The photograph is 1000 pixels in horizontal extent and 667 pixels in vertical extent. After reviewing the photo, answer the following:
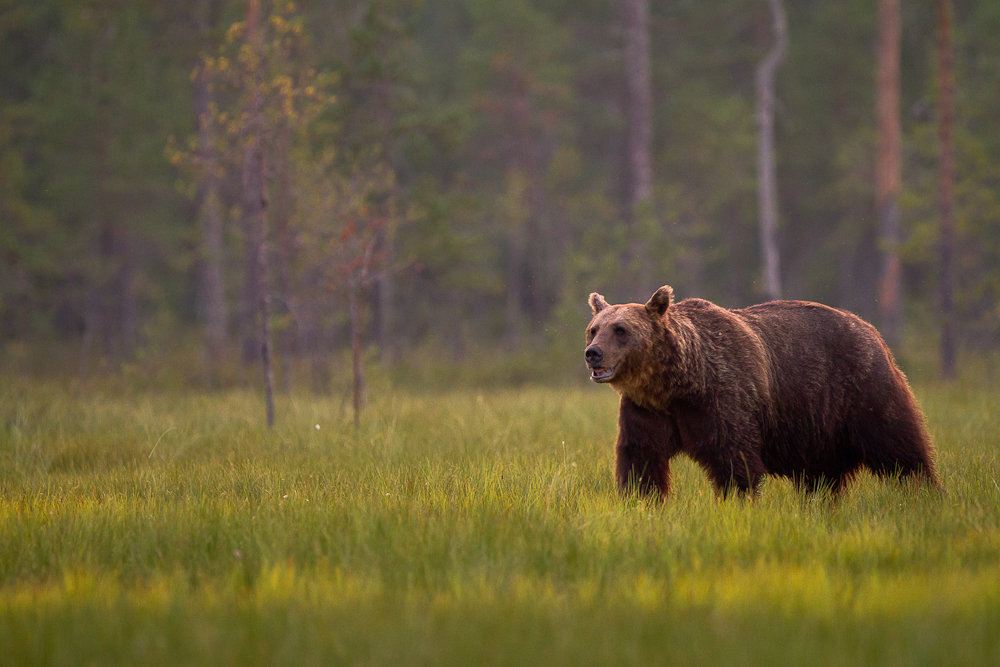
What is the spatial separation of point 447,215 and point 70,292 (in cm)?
1595

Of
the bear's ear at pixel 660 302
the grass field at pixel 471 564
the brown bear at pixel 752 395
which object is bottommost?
the grass field at pixel 471 564

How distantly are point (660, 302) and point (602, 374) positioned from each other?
27.4 inches

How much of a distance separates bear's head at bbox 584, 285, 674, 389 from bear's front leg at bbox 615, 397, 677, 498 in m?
0.29

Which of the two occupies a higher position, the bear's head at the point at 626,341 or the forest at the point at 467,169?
the forest at the point at 467,169

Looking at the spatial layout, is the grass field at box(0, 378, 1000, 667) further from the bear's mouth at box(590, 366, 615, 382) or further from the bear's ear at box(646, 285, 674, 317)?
the bear's ear at box(646, 285, 674, 317)

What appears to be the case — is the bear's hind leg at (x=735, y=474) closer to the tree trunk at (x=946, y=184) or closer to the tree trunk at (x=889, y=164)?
the tree trunk at (x=946, y=184)

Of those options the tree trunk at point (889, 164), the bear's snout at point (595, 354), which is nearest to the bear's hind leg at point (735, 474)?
the bear's snout at point (595, 354)

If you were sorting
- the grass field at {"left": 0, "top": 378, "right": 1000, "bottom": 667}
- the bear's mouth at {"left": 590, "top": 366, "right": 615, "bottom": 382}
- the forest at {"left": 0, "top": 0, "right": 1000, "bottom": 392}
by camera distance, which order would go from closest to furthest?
the grass field at {"left": 0, "top": 378, "right": 1000, "bottom": 667}, the bear's mouth at {"left": 590, "top": 366, "right": 615, "bottom": 382}, the forest at {"left": 0, "top": 0, "right": 1000, "bottom": 392}

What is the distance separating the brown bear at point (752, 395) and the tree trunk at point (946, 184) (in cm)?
1084

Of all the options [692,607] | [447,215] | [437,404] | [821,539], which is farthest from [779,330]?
[447,215]

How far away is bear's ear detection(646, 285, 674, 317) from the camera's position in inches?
211

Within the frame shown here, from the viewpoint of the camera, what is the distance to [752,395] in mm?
5383

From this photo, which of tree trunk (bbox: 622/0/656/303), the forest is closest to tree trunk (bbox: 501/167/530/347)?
the forest

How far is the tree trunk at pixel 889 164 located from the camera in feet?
65.7
